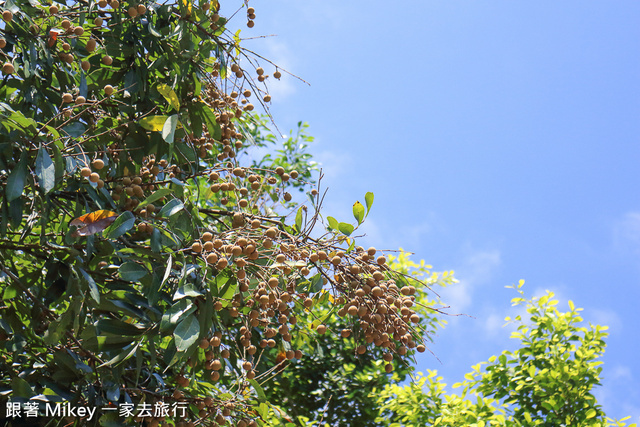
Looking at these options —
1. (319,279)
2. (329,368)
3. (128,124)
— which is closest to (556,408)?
(329,368)

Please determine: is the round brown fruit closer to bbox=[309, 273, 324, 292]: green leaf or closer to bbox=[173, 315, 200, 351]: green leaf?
bbox=[173, 315, 200, 351]: green leaf

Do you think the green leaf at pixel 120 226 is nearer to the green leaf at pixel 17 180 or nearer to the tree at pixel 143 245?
the tree at pixel 143 245

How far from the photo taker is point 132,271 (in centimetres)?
157

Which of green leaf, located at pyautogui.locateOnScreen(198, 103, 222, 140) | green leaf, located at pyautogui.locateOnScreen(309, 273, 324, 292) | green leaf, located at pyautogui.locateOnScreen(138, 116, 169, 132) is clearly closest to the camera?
green leaf, located at pyautogui.locateOnScreen(309, 273, 324, 292)

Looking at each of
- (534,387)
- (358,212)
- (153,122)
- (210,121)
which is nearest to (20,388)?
(153,122)

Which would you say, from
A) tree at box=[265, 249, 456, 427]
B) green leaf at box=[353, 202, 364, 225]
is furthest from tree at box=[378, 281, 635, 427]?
green leaf at box=[353, 202, 364, 225]

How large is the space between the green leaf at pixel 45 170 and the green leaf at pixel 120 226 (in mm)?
178

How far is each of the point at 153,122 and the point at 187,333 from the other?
68cm

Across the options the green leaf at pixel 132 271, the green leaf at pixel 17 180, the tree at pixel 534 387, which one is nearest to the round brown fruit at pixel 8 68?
the green leaf at pixel 17 180

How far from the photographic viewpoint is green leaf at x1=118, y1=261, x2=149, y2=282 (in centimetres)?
155

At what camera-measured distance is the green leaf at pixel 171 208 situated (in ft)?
5.40

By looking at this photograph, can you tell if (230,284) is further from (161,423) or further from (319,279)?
(161,423)

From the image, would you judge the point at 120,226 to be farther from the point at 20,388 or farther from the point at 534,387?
the point at 534,387

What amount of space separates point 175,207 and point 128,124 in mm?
469
